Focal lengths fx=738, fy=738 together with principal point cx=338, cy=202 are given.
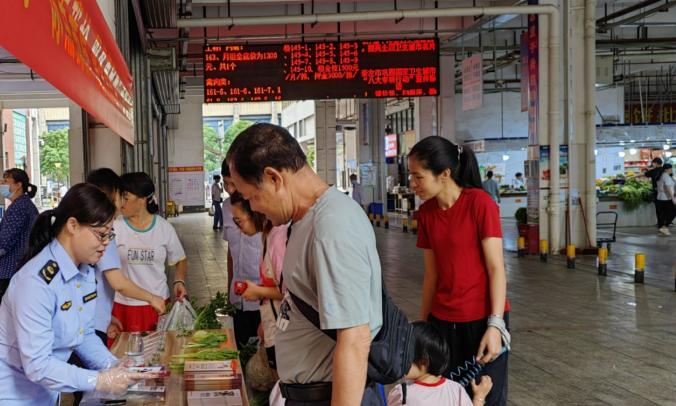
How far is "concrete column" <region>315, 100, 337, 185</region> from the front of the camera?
27141mm

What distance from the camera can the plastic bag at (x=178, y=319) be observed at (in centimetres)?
414

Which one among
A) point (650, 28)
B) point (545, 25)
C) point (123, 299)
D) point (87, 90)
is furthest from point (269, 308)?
point (650, 28)

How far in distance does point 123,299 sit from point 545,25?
33.2ft

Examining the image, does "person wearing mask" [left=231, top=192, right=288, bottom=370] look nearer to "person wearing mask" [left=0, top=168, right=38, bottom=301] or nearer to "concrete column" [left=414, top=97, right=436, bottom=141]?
"person wearing mask" [left=0, top=168, right=38, bottom=301]

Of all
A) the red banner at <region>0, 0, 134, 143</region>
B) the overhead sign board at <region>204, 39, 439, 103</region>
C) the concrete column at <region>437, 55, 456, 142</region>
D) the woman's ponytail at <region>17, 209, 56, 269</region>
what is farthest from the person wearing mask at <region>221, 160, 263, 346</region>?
the concrete column at <region>437, 55, 456, 142</region>

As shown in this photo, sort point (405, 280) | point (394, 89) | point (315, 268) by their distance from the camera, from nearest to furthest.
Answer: point (315, 268) → point (405, 280) → point (394, 89)

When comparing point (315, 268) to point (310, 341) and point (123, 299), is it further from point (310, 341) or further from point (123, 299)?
point (123, 299)

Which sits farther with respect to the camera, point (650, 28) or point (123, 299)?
point (650, 28)

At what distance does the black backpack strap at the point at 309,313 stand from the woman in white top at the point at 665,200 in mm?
16360

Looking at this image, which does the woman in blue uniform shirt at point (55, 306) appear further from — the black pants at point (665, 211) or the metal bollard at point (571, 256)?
the black pants at point (665, 211)

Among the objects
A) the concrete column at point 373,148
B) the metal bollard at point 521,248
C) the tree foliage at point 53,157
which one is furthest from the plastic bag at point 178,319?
the tree foliage at point 53,157

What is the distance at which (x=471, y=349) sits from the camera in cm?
309

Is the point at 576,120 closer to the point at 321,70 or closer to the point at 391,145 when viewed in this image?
the point at 321,70

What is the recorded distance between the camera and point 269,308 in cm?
376
